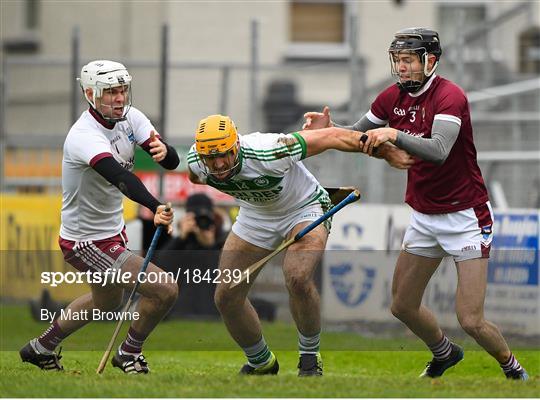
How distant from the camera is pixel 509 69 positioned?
18906 mm

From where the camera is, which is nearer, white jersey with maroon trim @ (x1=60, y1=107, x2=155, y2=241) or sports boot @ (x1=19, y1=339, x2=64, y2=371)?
white jersey with maroon trim @ (x1=60, y1=107, x2=155, y2=241)

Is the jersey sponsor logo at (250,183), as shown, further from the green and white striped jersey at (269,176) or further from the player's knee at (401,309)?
the player's knee at (401,309)

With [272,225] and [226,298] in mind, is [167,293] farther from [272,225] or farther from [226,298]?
[272,225]

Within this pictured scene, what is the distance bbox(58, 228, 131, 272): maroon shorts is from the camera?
10469 millimetres

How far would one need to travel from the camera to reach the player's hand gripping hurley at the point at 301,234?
33.4 ft

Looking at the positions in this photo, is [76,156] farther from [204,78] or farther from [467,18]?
[467,18]

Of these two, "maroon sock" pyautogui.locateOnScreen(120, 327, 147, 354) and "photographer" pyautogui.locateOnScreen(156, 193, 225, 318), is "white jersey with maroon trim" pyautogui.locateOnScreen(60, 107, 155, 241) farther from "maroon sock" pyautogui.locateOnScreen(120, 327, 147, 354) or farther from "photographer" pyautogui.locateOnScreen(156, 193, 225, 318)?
"photographer" pyautogui.locateOnScreen(156, 193, 225, 318)

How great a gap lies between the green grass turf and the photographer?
17cm

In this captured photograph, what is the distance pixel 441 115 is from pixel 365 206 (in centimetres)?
593

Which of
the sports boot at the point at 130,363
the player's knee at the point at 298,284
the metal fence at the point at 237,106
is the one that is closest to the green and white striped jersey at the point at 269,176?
the player's knee at the point at 298,284

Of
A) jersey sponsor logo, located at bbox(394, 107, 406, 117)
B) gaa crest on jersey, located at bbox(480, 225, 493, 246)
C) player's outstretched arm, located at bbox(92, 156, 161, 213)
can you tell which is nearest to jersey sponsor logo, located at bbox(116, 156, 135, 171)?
player's outstretched arm, located at bbox(92, 156, 161, 213)

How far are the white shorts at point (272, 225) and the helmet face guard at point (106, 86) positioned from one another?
115cm

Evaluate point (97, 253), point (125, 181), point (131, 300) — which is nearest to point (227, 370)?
point (131, 300)

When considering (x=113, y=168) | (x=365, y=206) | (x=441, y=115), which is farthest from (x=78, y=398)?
(x=365, y=206)
